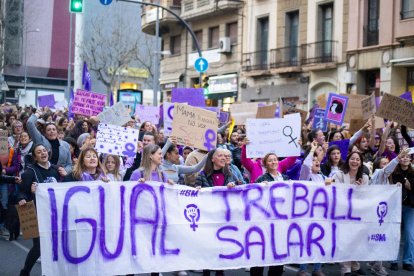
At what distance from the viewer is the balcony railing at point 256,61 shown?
3042 cm

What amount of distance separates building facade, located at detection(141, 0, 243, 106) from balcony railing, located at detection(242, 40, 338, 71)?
4.70 feet

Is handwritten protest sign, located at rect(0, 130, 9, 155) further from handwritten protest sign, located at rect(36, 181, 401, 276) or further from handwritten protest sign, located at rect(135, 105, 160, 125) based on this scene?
handwritten protest sign, located at rect(135, 105, 160, 125)

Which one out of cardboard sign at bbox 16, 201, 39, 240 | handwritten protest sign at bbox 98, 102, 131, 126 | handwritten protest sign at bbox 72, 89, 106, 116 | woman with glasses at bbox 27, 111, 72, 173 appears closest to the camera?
cardboard sign at bbox 16, 201, 39, 240

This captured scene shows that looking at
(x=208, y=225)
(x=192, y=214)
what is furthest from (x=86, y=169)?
(x=208, y=225)

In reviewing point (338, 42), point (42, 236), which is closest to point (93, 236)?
point (42, 236)

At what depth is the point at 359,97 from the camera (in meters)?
15.0

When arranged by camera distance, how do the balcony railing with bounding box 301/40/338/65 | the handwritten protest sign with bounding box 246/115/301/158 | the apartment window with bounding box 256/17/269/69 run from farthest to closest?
the apartment window with bounding box 256/17/269/69, the balcony railing with bounding box 301/40/338/65, the handwritten protest sign with bounding box 246/115/301/158

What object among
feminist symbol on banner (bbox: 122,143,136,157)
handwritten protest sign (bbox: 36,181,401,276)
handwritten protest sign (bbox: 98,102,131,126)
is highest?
handwritten protest sign (bbox: 98,102,131,126)

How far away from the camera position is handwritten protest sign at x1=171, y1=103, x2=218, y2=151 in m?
9.84

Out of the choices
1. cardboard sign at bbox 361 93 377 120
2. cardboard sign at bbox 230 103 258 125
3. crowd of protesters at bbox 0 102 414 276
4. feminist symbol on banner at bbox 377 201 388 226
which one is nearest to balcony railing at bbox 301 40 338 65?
cardboard sign at bbox 230 103 258 125

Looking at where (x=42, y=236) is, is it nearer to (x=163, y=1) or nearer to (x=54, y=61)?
(x=163, y=1)

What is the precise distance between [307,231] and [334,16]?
19420 millimetres

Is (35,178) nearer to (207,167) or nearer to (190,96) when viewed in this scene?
(207,167)

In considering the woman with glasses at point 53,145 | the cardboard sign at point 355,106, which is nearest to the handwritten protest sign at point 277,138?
the woman with glasses at point 53,145
